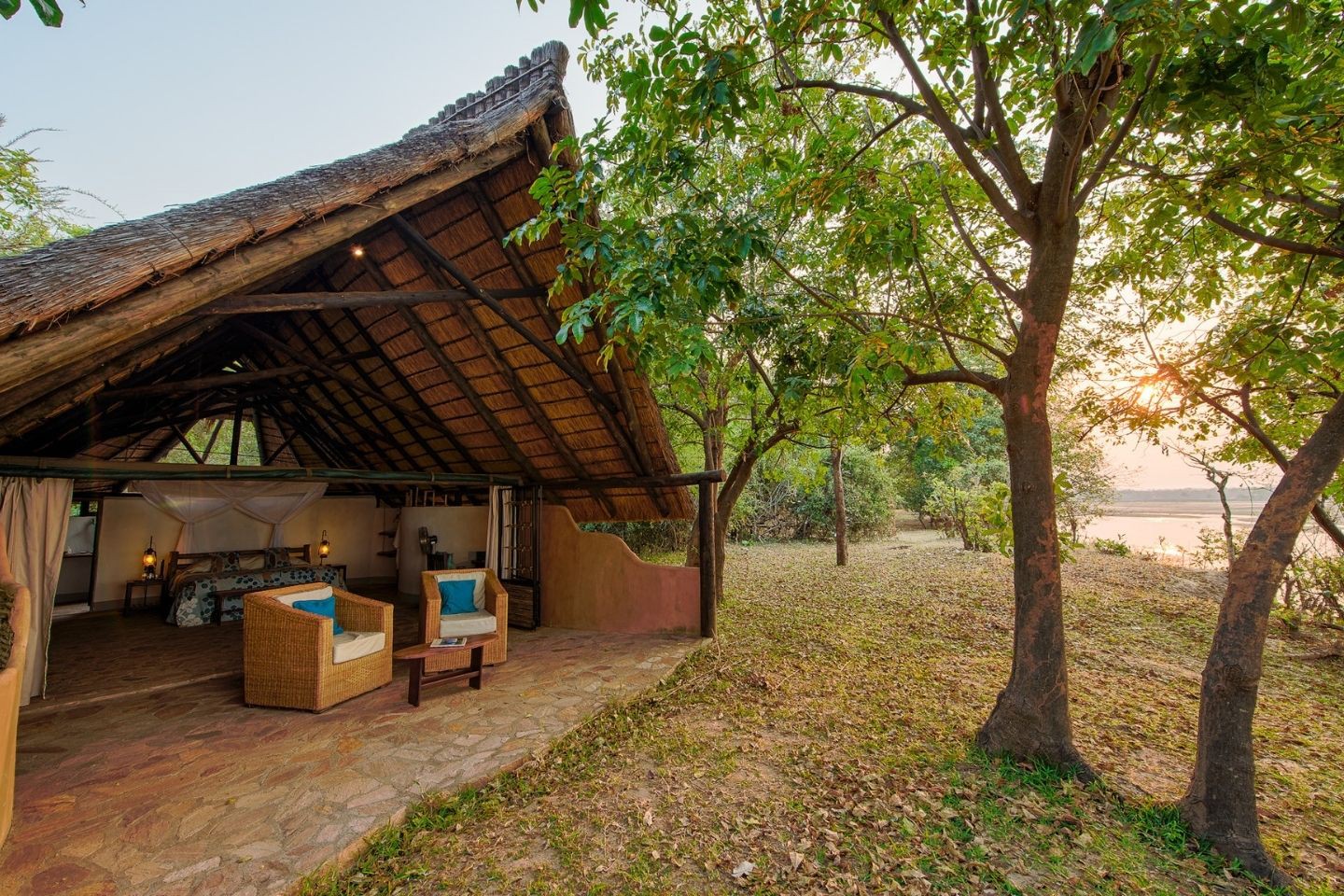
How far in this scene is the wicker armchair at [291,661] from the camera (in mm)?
3906

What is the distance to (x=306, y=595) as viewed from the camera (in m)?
4.48

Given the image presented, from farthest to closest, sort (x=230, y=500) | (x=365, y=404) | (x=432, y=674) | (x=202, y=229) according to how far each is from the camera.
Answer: (x=230, y=500) → (x=365, y=404) → (x=432, y=674) → (x=202, y=229)

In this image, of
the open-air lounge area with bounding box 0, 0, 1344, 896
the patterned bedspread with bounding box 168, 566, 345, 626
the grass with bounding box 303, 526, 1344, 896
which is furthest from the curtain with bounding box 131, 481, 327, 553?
the grass with bounding box 303, 526, 1344, 896

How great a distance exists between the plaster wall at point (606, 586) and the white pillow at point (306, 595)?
2632 millimetres

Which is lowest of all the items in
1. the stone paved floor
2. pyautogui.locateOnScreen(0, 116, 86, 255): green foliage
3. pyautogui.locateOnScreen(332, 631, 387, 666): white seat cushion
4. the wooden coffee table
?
the stone paved floor

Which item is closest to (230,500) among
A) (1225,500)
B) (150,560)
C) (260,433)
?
(150,560)

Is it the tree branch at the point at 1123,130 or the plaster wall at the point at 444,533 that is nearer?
the tree branch at the point at 1123,130

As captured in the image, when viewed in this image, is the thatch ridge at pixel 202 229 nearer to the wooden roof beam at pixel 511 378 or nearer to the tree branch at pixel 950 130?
the wooden roof beam at pixel 511 378

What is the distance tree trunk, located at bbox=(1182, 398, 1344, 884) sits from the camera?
2445 millimetres

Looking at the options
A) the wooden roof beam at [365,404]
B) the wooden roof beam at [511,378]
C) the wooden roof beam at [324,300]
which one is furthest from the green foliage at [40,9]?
the wooden roof beam at [365,404]

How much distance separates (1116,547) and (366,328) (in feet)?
46.9

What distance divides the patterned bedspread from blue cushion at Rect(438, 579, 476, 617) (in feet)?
12.2

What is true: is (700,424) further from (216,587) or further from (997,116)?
(216,587)

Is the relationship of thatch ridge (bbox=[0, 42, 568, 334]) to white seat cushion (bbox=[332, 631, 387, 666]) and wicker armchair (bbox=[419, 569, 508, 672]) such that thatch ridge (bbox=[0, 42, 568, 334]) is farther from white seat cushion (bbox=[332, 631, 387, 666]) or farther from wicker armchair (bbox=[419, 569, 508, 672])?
wicker armchair (bbox=[419, 569, 508, 672])
